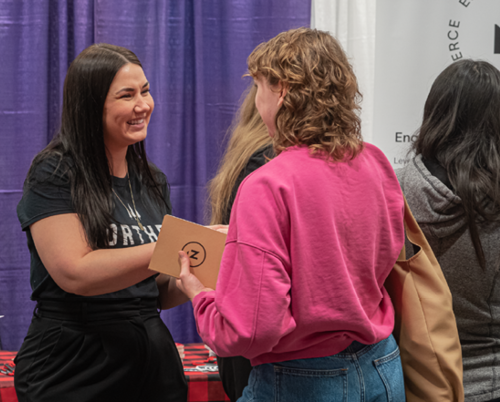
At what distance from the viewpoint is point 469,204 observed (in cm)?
126

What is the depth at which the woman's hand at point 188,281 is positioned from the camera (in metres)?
1.04

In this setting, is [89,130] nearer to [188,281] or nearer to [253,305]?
[188,281]

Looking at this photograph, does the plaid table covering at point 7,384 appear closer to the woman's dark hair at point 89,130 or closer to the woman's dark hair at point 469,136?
the woman's dark hair at point 89,130

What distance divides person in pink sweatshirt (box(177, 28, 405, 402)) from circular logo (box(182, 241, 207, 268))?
0.31 ft

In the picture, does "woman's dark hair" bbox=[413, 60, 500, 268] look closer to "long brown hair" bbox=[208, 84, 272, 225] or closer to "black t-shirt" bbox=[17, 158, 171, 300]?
"long brown hair" bbox=[208, 84, 272, 225]

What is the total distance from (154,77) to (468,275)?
1.94 meters

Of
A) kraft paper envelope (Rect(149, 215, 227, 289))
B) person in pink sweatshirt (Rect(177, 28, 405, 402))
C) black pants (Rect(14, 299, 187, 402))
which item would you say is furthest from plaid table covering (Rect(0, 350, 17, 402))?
person in pink sweatshirt (Rect(177, 28, 405, 402))

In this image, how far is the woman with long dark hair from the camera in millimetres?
1236

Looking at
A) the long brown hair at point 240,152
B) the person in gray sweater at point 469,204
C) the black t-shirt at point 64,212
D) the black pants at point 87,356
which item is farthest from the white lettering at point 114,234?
the person in gray sweater at point 469,204

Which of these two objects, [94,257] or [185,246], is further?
[94,257]

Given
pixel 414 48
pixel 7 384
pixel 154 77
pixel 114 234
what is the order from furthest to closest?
pixel 414 48 → pixel 154 77 → pixel 7 384 → pixel 114 234

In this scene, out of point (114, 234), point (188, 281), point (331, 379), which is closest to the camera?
point (331, 379)

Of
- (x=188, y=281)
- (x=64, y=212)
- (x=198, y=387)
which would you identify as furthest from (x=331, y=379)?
(x=198, y=387)

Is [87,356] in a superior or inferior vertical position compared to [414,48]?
inferior
